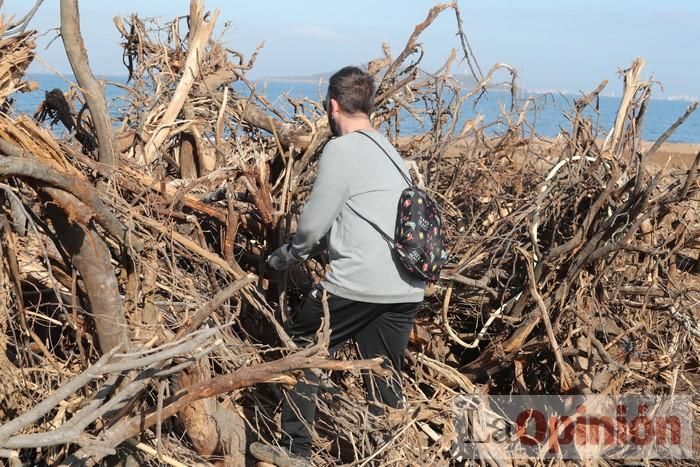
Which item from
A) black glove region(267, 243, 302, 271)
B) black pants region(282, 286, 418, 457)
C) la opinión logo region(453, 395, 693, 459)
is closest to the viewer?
black pants region(282, 286, 418, 457)

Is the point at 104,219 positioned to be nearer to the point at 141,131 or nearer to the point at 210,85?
the point at 141,131

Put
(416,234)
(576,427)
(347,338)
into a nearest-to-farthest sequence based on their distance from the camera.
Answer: (416,234)
(347,338)
(576,427)

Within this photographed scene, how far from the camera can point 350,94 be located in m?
2.98

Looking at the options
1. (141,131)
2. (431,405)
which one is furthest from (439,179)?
(141,131)

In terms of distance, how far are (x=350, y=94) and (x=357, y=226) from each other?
0.52m

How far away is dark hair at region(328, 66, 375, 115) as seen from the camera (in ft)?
9.77

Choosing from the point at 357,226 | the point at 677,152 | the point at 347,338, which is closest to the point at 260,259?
the point at 347,338

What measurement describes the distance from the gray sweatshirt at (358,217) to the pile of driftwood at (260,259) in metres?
0.30

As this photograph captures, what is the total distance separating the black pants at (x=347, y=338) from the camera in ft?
10.1

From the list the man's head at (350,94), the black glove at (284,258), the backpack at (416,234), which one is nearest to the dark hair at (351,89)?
the man's head at (350,94)

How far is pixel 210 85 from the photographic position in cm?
431

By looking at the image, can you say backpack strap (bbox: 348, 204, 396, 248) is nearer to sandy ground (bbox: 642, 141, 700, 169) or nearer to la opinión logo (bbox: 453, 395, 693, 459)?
la opinión logo (bbox: 453, 395, 693, 459)

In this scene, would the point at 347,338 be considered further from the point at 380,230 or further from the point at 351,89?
the point at 351,89

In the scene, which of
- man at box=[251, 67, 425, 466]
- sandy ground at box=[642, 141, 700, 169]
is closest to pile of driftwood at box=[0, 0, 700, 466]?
man at box=[251, 67, 425, 466]
